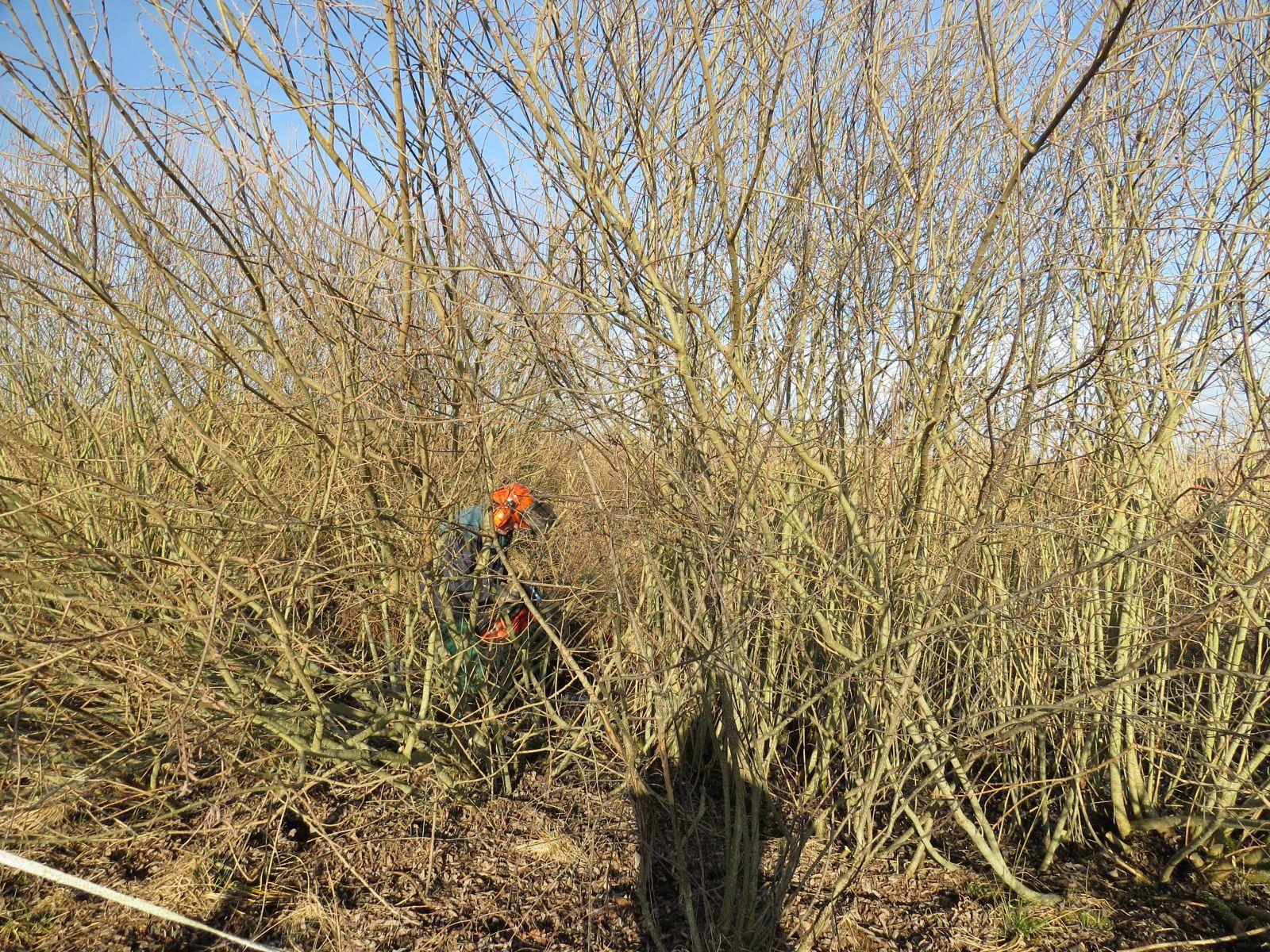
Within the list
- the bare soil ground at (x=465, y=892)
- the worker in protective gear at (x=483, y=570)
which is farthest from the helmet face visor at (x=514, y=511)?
the bare soil ground at (x=465, y=892)

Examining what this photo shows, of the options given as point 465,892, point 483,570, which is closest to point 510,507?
point 483,570

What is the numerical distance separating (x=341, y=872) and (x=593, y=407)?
85.2 inches

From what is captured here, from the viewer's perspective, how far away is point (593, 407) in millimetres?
2725

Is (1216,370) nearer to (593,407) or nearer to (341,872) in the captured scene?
(593,407)

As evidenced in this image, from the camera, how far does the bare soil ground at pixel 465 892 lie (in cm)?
293

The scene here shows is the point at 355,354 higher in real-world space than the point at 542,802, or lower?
higher

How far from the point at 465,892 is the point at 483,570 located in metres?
1.22

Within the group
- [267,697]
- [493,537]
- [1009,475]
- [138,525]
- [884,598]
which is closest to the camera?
[884,598]

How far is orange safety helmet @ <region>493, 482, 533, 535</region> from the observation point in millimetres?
3328

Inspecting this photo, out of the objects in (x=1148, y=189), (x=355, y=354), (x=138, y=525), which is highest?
(x=1148, y=189)

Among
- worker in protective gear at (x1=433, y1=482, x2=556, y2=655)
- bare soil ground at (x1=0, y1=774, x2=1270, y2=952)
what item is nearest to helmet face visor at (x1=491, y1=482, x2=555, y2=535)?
worker in protective gear at (x1=433, y1=482, x2=556, y2=655)

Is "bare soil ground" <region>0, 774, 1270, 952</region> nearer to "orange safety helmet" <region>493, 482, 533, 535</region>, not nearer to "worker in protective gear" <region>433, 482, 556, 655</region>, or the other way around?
"worker in protective gear" <region>433, 482, 556, 655</region>

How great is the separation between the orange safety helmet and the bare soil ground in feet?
3.25

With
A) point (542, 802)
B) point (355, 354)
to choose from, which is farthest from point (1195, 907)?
point (355, 354)
